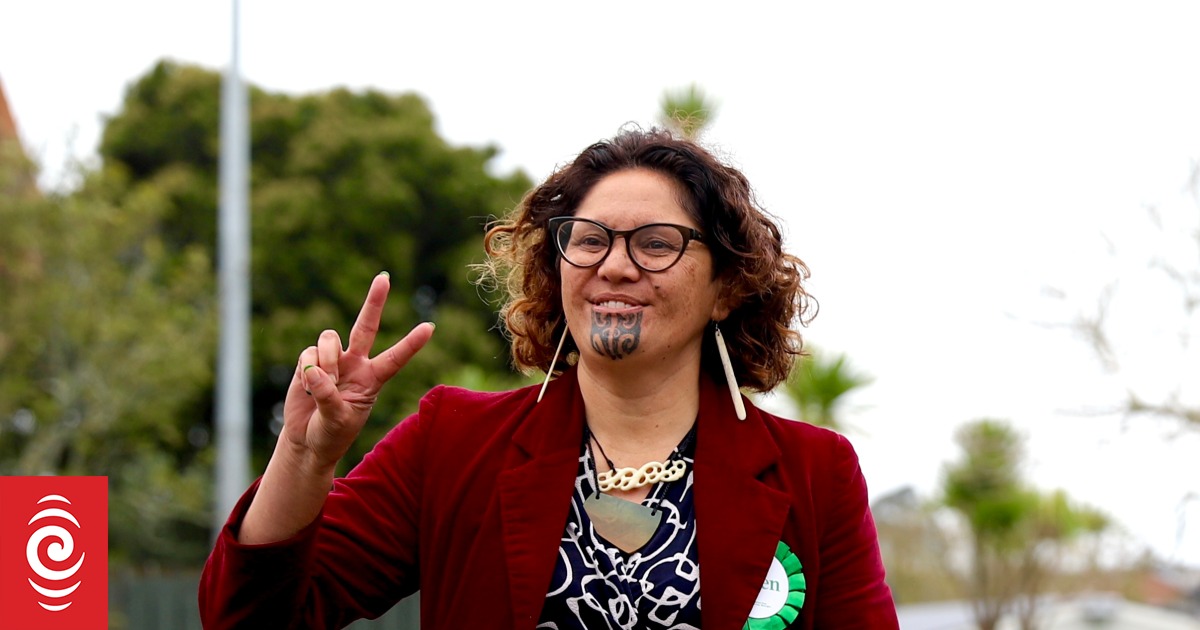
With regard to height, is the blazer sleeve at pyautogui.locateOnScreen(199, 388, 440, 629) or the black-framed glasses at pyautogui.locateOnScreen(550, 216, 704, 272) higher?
the black-framed glasses at pyautogui.locateOnScreen(550, 216, 704, 272)

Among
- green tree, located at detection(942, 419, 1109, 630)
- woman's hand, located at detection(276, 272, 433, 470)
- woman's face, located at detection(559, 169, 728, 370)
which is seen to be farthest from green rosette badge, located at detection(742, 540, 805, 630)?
green tree, located at detection(942, 419, 1109, 630)

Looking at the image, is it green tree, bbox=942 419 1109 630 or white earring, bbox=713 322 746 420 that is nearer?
white earring, bbox=713 322 746 420

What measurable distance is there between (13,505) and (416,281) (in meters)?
20.0

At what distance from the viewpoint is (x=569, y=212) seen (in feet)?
8.91

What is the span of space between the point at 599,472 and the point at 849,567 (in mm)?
486

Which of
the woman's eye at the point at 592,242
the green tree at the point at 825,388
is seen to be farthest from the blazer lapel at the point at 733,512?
the green tree at the point at 825,388

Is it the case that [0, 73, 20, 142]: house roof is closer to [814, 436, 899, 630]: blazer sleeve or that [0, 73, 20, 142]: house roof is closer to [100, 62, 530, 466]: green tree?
[100, 62, 530, 466]: green tree

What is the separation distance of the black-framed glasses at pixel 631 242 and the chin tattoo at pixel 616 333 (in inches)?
3.8

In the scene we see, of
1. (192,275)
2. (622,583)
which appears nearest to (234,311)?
(192,275)

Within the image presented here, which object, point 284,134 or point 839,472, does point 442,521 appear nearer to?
point 839,472

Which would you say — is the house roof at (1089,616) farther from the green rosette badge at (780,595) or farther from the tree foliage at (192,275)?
the green rosette badge at (780,595)

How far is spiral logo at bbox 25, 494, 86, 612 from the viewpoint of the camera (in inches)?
142

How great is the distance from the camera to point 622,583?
2426 millimetres

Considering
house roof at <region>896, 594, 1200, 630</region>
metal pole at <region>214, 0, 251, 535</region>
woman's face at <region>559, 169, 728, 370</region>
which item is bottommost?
house roof at <region>896, 594, 1200, 630</region>
